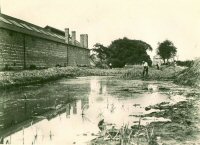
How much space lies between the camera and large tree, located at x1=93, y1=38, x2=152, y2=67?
63156mm

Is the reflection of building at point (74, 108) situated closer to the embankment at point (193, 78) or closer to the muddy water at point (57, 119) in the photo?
the muddy water at point (57, 119)

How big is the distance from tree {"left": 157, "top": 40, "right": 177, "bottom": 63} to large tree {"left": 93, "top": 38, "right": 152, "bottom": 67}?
9.27m

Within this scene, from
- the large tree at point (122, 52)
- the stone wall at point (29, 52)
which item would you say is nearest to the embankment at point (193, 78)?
the stone wall at point (29, 52)

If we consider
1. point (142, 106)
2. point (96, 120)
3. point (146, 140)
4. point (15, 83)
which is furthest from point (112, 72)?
point (146, 140)

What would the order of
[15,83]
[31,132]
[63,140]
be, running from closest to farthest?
[63,140], [31,132], [15,83]

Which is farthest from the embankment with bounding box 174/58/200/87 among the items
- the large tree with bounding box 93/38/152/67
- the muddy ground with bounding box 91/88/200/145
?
the large tree with bounding box 93/38/152/67

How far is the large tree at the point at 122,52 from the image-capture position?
2486 inches

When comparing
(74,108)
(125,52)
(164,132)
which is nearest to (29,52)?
(74,108)

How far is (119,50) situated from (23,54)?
116 feet

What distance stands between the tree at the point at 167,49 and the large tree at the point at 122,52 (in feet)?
30.4

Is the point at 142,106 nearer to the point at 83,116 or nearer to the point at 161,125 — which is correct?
the point at 83,116

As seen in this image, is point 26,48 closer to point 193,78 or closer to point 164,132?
point 193,78

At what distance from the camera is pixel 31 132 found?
7191mm

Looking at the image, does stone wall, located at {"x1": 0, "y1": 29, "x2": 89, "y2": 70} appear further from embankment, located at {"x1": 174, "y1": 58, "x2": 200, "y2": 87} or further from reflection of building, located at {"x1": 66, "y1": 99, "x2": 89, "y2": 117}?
reflection of building, located at {"x1": 66, "y1": 99, "x2": 89, "y2": 117}
